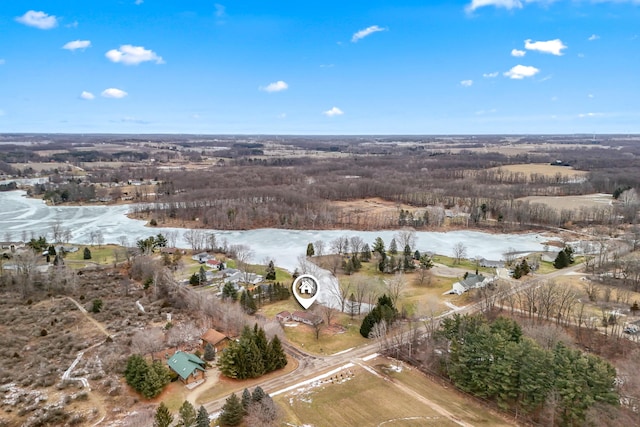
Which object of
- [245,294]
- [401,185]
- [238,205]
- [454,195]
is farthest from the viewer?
[401,185]

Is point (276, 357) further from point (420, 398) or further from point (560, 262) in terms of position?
point (560, 262)

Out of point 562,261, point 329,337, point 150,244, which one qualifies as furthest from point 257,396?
point 562,261

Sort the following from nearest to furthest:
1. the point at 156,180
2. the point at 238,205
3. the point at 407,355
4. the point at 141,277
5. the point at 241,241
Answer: the point at 407,355
the point at 141,277
the point at 241,241
the point at 238,205
the point at 156,180

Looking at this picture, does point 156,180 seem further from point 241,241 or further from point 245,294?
point 245,294

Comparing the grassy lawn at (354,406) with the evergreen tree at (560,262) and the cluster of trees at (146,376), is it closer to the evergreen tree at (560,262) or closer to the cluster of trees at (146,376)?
the cluster of trees at (146,376)

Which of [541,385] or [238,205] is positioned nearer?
[541,385]

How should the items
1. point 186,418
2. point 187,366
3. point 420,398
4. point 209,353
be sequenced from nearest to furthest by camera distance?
point 186,418, point 420,398, point 187,366, point 209,353

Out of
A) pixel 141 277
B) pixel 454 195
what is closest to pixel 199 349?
pixel 141 277
